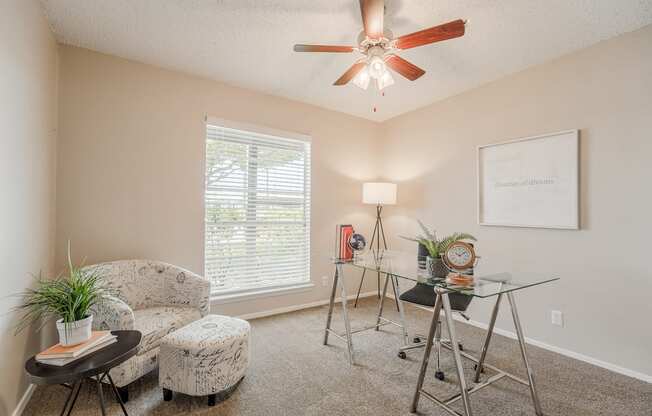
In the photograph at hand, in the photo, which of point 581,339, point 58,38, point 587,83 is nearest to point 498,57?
point 587,83

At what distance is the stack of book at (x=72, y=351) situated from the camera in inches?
55.3

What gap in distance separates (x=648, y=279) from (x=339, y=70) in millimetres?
3011

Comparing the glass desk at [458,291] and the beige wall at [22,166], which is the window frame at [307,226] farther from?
the glass desk at [458,291]

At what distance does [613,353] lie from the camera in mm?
2377

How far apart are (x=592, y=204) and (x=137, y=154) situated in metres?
3.98

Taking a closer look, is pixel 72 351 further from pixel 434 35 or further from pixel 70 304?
pixel 434 35

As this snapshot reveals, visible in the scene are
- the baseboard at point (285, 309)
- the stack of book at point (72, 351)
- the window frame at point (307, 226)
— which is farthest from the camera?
the baseboard at point (285, 309)

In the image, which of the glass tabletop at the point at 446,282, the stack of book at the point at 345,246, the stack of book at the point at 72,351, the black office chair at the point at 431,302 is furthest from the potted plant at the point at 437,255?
the stack of book at the point at 72,351

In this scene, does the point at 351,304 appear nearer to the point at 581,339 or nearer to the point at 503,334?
the point at 503,334

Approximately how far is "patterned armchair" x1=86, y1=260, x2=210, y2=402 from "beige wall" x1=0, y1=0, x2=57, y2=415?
0.41 m

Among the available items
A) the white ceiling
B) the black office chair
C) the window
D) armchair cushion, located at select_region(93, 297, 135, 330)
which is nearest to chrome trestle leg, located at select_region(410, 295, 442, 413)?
the black office chair

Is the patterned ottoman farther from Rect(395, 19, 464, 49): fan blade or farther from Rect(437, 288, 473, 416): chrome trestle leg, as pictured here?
Rect(395, 19, 464, 49): fan blade

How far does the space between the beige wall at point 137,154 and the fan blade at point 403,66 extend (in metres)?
1.76

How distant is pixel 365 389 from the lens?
6.87ft
